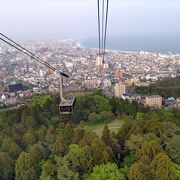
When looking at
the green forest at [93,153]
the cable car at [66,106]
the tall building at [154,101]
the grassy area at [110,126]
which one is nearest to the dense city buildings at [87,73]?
the tall building at [154,101]

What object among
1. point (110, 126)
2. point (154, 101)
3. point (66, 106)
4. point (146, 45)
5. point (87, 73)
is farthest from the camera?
point (146, 45)

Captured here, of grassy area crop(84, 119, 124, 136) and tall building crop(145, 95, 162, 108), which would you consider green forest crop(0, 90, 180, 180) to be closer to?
grassy area crop(84, 119, 124, 136)

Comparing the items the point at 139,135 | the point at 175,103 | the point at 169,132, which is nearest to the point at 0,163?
the point at 139,135

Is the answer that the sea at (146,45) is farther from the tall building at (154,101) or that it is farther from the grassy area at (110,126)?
the grassy area at (110,126)

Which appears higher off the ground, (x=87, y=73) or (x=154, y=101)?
(x=87, y=73)

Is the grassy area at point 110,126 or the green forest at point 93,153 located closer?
the green forest at point 93,153

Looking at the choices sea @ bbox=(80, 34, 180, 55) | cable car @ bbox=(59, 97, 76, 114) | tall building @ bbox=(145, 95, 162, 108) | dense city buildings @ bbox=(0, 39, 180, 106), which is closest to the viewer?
cable car @ bbox=(59, 97, 76, 114)

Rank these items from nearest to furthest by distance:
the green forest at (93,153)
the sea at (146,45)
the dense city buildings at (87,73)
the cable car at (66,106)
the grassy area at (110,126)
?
the cable car at (66,106)
the green forest at (93,153)
the grassy area at (110,126)
the dense city buildings at (87,73)
the sea at (146,45)

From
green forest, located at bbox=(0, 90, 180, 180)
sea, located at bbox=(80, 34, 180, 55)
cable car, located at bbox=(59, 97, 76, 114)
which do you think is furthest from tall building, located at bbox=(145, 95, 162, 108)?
sea, located at bbox=(80, 34, 180, 55)

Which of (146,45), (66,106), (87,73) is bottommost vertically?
(87,73)

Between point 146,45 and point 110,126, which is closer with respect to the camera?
point 110,126

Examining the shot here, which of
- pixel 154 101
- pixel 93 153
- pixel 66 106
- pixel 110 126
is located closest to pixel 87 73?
pixel 154 101

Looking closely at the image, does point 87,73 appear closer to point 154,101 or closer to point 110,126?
point 154,101
